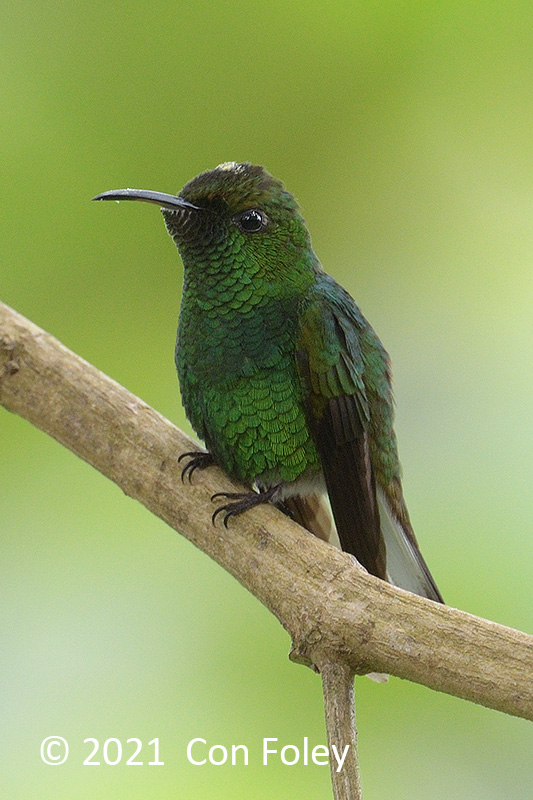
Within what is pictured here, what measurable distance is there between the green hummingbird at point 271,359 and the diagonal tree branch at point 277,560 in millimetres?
85

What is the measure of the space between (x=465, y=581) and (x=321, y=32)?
1487 mm

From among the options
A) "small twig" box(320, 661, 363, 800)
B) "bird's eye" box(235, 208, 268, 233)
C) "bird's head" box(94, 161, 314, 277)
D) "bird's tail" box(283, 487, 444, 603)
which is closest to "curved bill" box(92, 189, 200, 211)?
"bird's head" box(94, 161, 314, 277)

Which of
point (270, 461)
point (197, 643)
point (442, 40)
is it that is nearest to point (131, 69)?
point (442, 40)

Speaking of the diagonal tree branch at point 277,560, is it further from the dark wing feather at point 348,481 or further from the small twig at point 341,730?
the dark wing feather at point 348,481

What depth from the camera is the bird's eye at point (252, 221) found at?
1662mm

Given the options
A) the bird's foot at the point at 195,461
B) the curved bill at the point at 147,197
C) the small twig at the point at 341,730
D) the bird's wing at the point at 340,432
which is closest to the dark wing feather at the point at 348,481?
the bird's wing at the point at 340,432

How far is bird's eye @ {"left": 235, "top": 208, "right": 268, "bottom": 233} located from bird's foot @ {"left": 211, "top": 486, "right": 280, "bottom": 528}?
20.4 inches

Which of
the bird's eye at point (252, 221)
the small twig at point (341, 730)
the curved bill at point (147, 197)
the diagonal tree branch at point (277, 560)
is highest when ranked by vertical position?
the bird's eye at point (252, 221)

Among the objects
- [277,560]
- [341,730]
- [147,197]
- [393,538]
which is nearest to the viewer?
[341,730]

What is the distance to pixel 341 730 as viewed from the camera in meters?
1.22

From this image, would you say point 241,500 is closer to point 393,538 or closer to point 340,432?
point 340,432

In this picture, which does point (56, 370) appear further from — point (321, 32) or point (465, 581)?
point (321, 32)

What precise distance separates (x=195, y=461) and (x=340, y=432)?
291 millimetres

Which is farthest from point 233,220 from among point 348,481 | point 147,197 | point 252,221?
point 348,481
